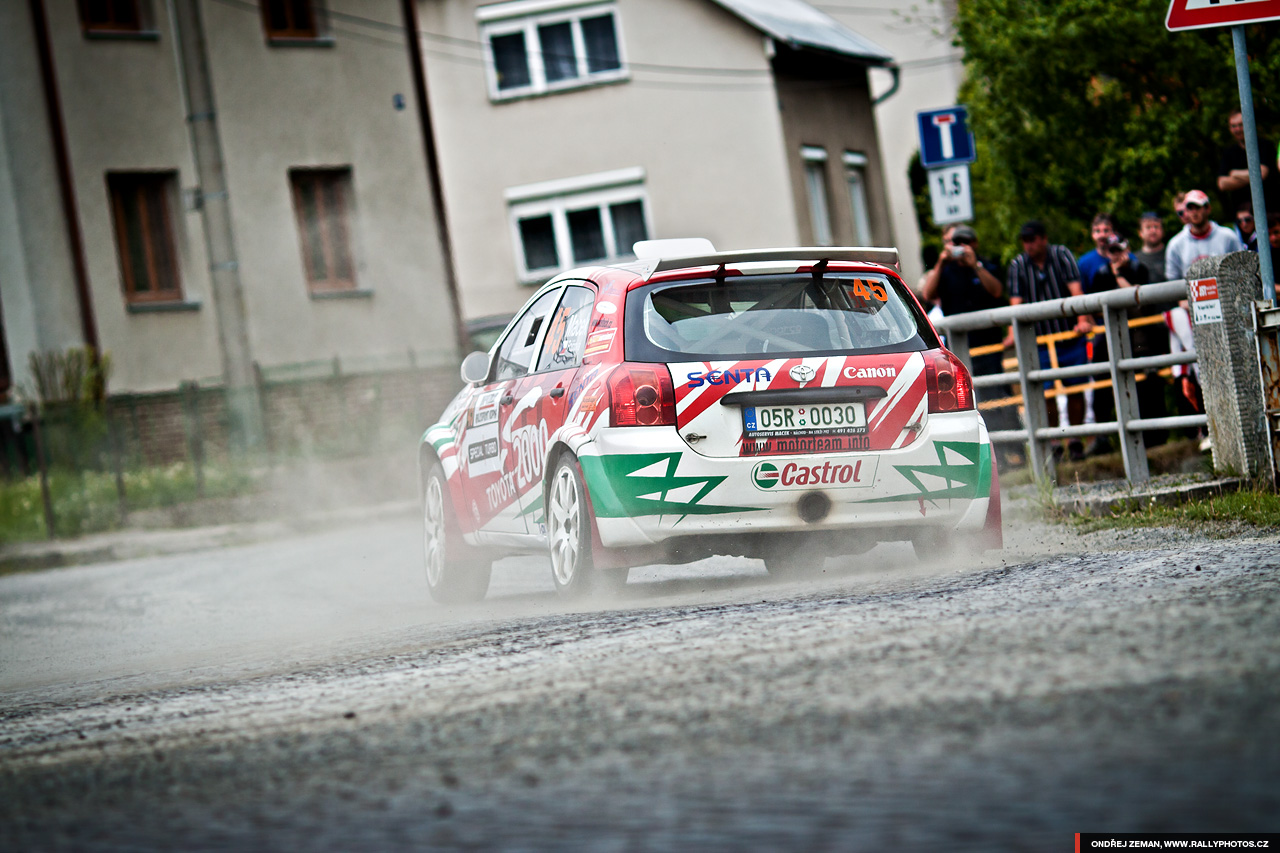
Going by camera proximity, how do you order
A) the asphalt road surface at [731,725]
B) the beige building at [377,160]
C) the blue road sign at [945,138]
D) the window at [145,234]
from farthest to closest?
1. the window at [145,234]
2. the beige building at [377,160]
3. the blue road sign at [945,138]
4. the asphalt road surface at [731,725]

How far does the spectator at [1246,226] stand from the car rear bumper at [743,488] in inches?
220

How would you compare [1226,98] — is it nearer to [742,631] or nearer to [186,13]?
[186,13]

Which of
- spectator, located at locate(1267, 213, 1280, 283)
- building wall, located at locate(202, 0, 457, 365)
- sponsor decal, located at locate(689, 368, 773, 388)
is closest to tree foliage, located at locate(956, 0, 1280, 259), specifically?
spectator, located at locate(1267, 213, 1280, 283)

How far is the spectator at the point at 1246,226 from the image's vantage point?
12.3 meters

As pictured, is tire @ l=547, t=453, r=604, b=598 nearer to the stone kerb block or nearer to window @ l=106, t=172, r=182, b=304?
the stone kerb block

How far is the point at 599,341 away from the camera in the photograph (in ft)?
26.0

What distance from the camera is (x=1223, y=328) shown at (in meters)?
9.21

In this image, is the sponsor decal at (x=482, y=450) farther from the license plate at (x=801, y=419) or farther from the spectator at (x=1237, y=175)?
the spectator at (x=1237, y=175)

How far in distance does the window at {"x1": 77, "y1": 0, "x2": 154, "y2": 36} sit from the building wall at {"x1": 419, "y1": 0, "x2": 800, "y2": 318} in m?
5.58

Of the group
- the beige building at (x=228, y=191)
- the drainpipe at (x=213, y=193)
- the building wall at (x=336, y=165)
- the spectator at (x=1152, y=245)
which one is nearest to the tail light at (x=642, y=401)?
the spectator at (x=1152, y=245)

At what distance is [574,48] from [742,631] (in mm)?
25437

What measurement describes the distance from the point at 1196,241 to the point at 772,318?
6033 mm

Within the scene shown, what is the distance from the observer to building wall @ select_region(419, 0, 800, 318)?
1183 inches

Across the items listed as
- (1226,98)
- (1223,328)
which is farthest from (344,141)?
(1223,328)
